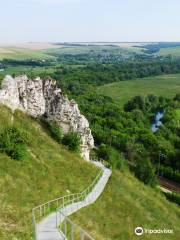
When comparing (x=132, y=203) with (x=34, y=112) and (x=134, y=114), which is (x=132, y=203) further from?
(x=134, y=114)

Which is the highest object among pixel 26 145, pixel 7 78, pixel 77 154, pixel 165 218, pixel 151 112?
pixel 7 78

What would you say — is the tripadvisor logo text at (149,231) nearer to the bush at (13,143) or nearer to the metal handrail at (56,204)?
the metal handrail at (56,204)

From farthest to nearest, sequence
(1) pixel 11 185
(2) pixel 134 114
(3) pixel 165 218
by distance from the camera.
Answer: (2) pixel 134 114, (3) pixel 165 218, (1) pixel 11 185

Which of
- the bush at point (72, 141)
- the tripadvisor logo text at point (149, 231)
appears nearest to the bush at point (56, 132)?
the bush at point (72, 141)

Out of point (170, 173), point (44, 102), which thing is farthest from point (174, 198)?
point (44, 102)

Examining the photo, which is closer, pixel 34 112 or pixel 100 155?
pixel 34 112

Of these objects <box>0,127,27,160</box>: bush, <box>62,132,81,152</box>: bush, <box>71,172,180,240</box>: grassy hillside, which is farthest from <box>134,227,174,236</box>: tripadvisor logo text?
<box>62,132,81,152</box>: bush

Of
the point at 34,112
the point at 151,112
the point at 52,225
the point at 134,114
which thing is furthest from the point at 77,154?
the point at 151,112

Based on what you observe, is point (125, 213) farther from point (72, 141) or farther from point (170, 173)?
point (170, 173)
